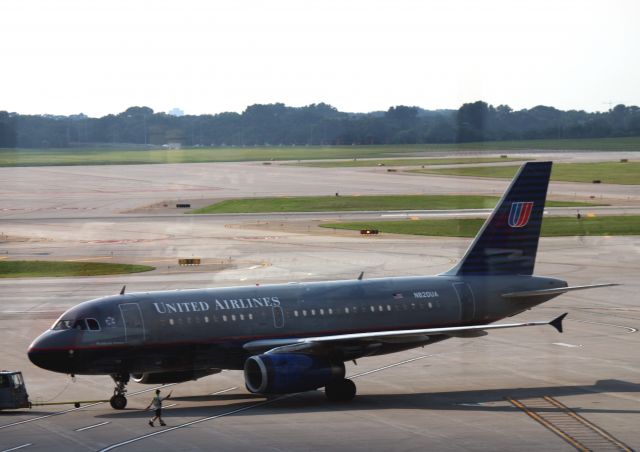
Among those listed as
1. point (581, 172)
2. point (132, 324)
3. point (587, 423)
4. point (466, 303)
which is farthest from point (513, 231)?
point (581, 172)

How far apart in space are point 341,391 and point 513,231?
39.3 feet

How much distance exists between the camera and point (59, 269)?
8331 centimetres

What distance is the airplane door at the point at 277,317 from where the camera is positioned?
136 ft

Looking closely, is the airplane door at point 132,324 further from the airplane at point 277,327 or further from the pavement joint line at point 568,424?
the pavement joint line at point 568,424

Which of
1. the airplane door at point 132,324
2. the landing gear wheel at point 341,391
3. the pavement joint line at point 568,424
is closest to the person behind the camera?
the pavement joint line at point 568,424

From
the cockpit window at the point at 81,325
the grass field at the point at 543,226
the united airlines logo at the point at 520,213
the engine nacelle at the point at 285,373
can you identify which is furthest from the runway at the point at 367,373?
the united airlines logo at the point at 520,213

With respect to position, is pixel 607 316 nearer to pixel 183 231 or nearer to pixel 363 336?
pixel 363 336

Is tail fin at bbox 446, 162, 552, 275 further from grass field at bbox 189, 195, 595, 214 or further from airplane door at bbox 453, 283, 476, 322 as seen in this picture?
grass field at bbox 189, 195, 595, 214

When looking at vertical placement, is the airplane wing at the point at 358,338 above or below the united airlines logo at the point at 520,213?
below

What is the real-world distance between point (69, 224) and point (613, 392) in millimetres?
88851

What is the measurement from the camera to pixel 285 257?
8762 centimetres

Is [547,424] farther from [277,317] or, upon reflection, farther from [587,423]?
[277,317]

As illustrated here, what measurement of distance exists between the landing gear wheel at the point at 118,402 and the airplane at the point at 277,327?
52mm

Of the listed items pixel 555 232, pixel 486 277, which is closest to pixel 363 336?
pixel 486 277
